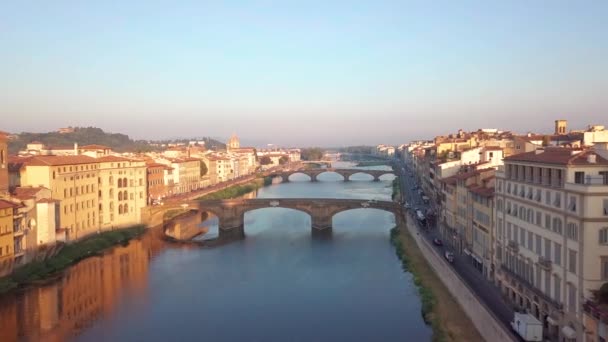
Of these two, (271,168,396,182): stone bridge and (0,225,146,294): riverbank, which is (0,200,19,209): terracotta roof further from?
(271,168,396,182): stone bridge

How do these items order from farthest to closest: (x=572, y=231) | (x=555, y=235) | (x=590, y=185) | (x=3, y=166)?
1. (x=3, y=166)
2. (x=555, y=235)
3. (x=572, y=231)
4. (x=590, y=185)

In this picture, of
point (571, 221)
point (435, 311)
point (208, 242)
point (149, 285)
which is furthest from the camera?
point (208, 242)

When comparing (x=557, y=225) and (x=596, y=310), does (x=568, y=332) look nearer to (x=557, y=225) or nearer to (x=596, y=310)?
(x=596, y=310)

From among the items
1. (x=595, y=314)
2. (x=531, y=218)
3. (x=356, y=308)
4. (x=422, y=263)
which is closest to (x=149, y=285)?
(x=356, y=308)

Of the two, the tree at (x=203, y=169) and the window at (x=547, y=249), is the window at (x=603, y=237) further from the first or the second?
the tree at (x=203, y=169)

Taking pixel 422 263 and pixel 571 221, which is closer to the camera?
pixel 571 221

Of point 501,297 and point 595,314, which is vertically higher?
point 595,314

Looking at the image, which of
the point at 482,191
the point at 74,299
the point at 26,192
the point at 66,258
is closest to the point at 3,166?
the point at 26,192

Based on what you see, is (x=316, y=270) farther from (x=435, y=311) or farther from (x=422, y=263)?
(x=435, y=311)
